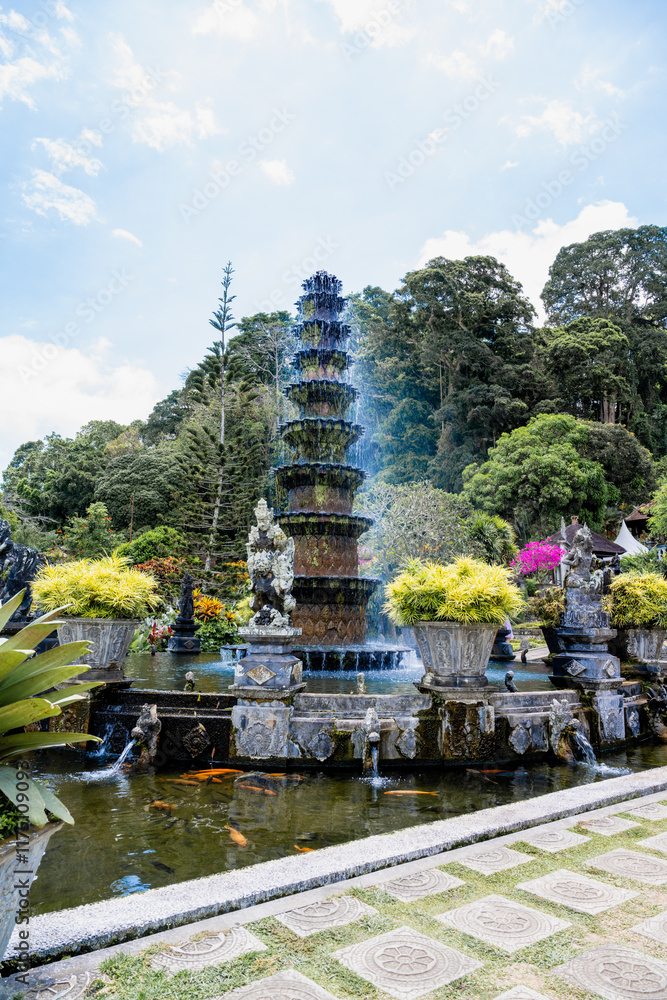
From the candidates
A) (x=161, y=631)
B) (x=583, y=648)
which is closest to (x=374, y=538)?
(x=161, y=631)

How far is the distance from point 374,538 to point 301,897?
22078 mm

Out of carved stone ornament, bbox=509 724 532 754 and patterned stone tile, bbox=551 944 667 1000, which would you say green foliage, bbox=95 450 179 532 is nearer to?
carved stone ornament, bbox=509 724 532 754

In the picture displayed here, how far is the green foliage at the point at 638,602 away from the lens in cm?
805

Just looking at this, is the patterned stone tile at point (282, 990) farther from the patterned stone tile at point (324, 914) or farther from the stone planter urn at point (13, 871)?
the stone planter urn at point (13, 871)

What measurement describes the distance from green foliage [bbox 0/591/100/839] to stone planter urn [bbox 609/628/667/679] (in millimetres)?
8078

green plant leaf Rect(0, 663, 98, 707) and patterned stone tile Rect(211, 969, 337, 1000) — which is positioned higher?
green plant leaf Rect(0, 663, 98, 707)

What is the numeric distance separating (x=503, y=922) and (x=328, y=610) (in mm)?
8978

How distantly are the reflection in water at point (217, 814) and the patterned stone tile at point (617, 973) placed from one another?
201cm

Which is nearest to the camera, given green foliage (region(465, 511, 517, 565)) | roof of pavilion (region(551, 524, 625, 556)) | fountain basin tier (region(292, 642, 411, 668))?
fountain basin tier (region(292, 642, 411, 668))

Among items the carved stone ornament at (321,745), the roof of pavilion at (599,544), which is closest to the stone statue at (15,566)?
the carved stone ornament at (321,745)

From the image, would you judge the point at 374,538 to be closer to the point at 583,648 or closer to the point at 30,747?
the point at 583,648

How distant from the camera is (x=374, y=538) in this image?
24.8 m

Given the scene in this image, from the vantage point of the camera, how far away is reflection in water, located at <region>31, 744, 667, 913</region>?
11.6ft

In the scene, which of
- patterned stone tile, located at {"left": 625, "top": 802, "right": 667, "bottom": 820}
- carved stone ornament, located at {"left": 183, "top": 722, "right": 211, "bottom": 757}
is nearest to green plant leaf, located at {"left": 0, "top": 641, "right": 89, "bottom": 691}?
patterned stone tile, located at {"left": 625, "top": 802, "right": 667, "bottom": 820}
